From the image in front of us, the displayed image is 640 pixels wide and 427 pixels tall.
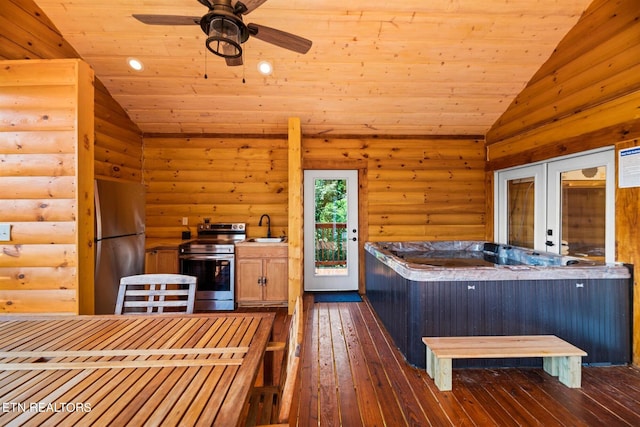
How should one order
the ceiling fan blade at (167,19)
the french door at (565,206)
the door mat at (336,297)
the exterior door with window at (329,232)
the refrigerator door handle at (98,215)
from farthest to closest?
the exterior door with window at (329,232) → the door mat at (336,297) → the french door at (565,206) → the refrigerator door handle at (98,215) → the ceiling fan blade at (167,19)

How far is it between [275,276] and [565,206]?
3.54m

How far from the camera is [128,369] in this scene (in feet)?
3.61

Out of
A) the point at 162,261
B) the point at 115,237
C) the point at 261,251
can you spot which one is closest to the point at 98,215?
the point at 115,237

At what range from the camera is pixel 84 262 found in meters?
2.03

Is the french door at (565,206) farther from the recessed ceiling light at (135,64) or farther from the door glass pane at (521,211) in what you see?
the recessed ceiling light at (135,64)

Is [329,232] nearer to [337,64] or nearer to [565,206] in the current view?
[337,64]

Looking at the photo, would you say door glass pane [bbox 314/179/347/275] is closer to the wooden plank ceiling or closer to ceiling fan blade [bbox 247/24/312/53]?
the wooden plank ceiling

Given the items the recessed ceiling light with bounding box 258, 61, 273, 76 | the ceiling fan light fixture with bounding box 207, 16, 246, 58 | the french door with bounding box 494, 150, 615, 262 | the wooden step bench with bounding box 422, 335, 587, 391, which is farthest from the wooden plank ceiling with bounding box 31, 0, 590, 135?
the wooden step bench with bounding box 422, 335, 587, 391

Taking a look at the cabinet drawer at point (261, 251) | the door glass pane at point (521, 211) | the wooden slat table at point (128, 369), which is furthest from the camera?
the cabinet drawer at point (261, 251)

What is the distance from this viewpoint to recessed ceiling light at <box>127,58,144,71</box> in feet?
10.6

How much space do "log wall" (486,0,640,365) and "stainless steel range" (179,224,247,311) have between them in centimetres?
406

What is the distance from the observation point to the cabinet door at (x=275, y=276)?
4.04 metres

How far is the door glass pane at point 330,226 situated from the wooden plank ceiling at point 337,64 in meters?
0.88

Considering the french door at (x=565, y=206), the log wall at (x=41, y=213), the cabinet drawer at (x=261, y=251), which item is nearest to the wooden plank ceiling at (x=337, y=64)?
the french door at (x=565, y=206)
